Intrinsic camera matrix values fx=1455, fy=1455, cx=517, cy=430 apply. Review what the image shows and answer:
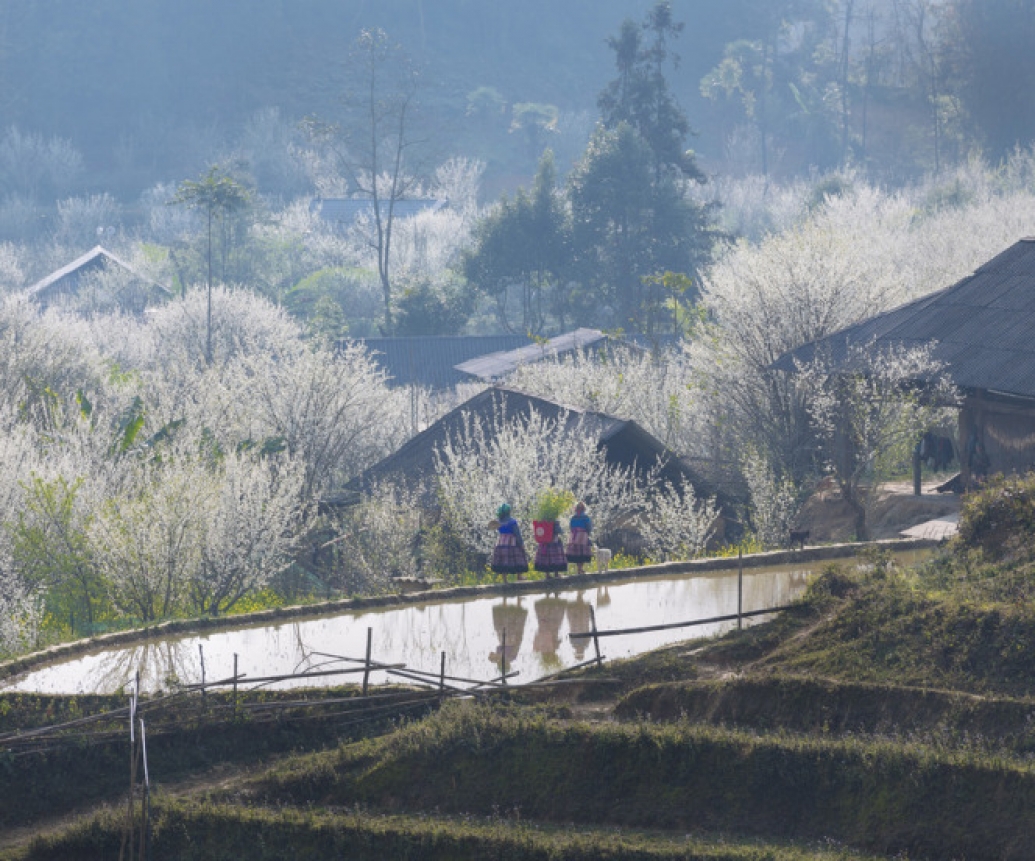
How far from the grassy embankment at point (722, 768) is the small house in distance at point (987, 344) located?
9787 millimetres

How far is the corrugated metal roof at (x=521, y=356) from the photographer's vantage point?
163ft

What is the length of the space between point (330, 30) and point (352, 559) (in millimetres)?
109096

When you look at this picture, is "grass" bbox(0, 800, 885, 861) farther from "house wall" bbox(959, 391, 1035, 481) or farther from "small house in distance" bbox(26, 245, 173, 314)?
"small house in distance" bbox(26, 245, 173, 314)

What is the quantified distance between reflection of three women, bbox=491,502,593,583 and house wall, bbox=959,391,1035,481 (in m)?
8.27

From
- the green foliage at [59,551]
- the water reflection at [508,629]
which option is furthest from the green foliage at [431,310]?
the water reflection at [508,629]

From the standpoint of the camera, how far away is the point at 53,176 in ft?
369

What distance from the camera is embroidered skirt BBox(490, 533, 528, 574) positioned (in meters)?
19.3

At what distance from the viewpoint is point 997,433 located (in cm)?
2517

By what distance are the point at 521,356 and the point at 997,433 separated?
89.1 feet

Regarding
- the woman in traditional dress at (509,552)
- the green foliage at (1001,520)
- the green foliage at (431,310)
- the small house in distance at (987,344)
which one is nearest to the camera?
the green foliage at (1001,520)

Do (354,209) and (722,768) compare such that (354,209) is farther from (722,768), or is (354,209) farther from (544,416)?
(722,768)

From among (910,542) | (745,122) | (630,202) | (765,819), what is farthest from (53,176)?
(765,819)

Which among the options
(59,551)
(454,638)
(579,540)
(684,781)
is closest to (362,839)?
(684,781)

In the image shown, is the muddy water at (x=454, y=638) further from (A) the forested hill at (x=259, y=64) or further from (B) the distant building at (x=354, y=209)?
(A) the forested hill at (x=259, y=64)
